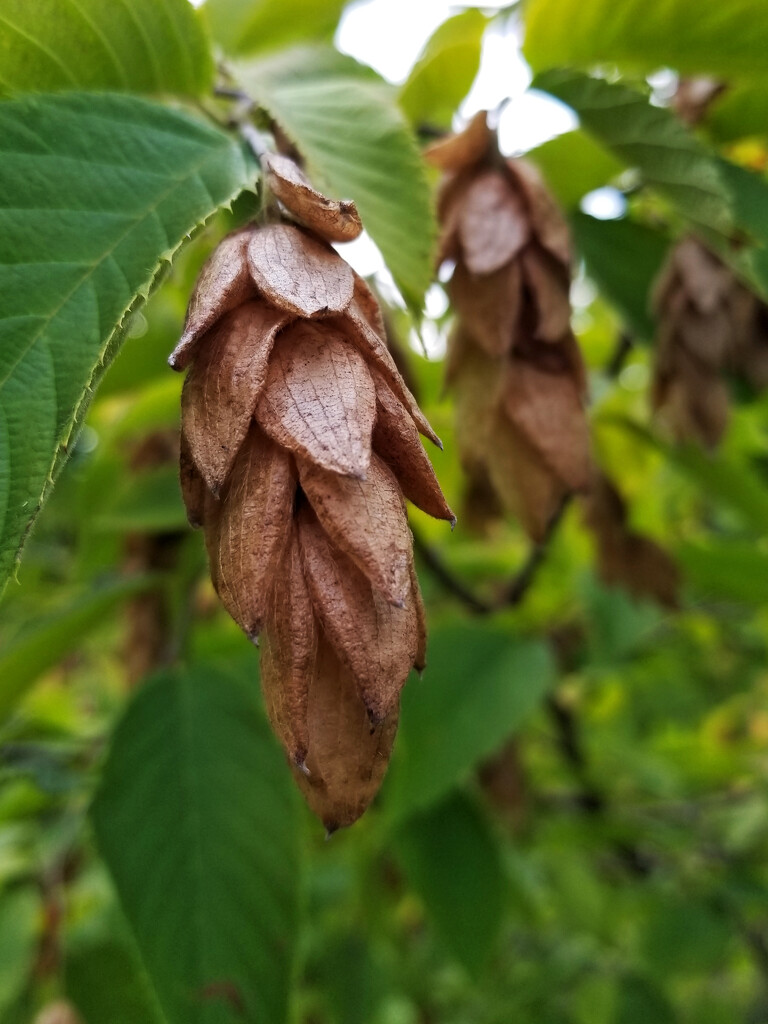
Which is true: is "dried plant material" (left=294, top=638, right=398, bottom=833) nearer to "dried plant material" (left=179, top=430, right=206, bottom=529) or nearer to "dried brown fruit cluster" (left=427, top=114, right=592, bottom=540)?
"dried plant material" (left=179, top=430, right=206, bottom=529)

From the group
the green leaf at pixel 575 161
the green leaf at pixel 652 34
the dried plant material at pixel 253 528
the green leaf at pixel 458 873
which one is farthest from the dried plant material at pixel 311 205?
the green leaf at pixel 458 873

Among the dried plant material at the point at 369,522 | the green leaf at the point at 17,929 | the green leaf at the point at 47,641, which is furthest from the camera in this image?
the green leaf at the point at 17,929

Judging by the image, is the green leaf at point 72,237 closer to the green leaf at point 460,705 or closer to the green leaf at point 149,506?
the green leaf at point 149,506

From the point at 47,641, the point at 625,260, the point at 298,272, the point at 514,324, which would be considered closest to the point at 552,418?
the point at 514,324

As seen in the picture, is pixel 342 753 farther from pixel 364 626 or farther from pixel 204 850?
pixel 204 850

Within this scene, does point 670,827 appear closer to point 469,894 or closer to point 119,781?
point 469,894

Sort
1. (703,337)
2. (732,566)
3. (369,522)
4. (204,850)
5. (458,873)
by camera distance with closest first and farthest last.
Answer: (369,522), (204,850), (703,337), (732,566), (458,873)

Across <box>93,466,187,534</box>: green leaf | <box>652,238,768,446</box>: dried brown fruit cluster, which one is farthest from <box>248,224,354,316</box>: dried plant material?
<box>93,466,187,534</box>: green leaf
